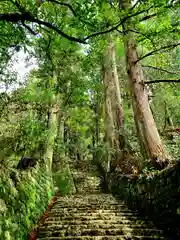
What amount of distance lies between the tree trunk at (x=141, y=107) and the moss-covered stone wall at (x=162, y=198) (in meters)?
0.76

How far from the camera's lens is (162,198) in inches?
179

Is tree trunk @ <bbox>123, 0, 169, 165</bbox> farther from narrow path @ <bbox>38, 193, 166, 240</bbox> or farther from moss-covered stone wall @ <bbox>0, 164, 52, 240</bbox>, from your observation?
moss-covered stone wall @ <bbox>0, 164, 52, 240</bbox>

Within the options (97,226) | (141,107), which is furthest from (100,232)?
(141,107)

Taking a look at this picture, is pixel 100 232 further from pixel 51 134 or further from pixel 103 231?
pixel 51 134

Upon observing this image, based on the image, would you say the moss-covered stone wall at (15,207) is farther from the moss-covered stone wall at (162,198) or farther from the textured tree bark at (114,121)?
the textured tree bark at (114,121)

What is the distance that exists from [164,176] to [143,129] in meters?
2.14

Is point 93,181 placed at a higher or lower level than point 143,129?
lower

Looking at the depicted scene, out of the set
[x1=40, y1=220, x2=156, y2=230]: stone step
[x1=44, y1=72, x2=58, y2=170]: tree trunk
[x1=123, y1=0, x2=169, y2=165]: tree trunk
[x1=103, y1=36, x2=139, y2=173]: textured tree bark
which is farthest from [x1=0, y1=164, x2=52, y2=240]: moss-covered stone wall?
[x1=44, y1=72, x2=58, y2=170]: tree trunk

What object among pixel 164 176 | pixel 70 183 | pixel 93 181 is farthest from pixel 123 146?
pixel 164 176

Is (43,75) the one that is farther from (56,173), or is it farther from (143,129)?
(143,129)

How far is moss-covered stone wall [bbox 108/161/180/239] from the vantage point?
13.1 ft

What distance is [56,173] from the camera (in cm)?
1288

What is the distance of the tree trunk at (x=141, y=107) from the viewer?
6188mm

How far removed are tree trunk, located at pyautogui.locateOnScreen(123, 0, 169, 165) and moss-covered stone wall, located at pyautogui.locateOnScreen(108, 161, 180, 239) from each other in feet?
2.49
